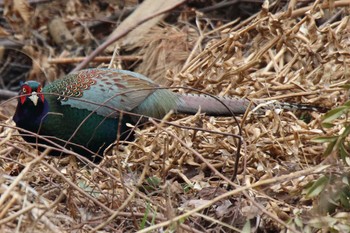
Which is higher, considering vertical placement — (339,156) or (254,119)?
(339,156)

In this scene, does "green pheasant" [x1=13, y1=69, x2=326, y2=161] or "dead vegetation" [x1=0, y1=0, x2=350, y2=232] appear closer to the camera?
"dead vegetation" [x1=0, y1=0, x2=350, y2=232]

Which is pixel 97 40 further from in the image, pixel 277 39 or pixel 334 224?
pixel 334 224

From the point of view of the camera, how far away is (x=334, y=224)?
307 cm

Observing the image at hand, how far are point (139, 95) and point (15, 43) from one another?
2.58m

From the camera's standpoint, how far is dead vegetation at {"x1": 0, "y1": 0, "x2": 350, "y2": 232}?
10.2 ft

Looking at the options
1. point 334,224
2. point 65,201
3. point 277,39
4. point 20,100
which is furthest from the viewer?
point 277,39

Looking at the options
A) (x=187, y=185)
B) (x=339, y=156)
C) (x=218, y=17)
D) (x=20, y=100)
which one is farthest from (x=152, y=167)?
(x=218, y=17)

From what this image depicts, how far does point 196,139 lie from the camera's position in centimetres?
446

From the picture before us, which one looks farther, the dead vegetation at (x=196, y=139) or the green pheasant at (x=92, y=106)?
the green pheasant at (x=92, y=106)

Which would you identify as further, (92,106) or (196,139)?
(92,106)

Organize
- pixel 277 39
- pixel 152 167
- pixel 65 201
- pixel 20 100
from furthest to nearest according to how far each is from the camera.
A: pixel 277 39, pixel 20 100, pixel 152 167, pixel 65 201

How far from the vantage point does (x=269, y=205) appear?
11.6 ft

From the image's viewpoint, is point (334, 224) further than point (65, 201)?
No

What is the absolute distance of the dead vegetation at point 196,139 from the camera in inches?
122
